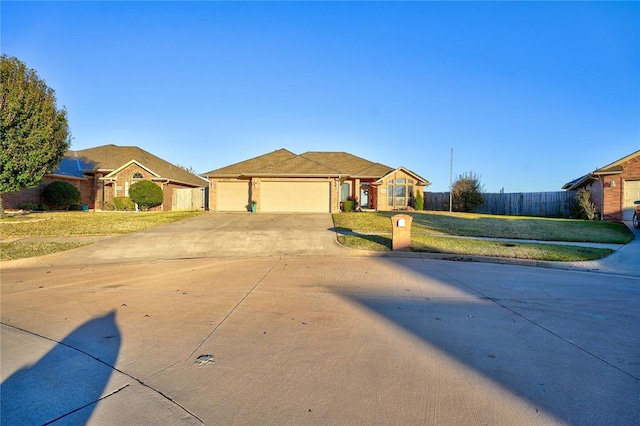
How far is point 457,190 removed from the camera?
3095 cm

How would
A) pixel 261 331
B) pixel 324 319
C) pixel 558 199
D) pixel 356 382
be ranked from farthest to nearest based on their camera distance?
pixel 558 199 < pixel 324 319 < pixel 261 331 < pixel 356 382

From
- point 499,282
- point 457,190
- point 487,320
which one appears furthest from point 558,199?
point 487,320

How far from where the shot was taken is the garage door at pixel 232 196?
1088 inches

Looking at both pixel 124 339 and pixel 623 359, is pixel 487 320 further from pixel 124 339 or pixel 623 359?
pixel 124 339

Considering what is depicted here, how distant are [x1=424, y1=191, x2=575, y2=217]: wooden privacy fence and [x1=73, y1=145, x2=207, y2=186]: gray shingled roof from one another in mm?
22228

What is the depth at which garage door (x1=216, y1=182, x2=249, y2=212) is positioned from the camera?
90.6 ft

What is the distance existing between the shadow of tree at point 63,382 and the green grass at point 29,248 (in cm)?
866

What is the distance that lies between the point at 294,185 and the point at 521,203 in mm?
17480

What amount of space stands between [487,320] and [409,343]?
1.59m

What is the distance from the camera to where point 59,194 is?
26672mm

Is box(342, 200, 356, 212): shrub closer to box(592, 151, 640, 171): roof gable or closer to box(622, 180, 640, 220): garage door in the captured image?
box(592, 151, 640, 171): roof gable

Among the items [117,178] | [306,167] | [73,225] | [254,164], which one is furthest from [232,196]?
[73,225]

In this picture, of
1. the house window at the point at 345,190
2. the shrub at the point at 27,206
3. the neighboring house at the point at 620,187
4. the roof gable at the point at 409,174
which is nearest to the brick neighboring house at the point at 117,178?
the shrub at the point at 27,206

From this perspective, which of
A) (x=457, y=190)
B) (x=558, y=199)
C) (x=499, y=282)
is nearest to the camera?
(x=499, y=282)
